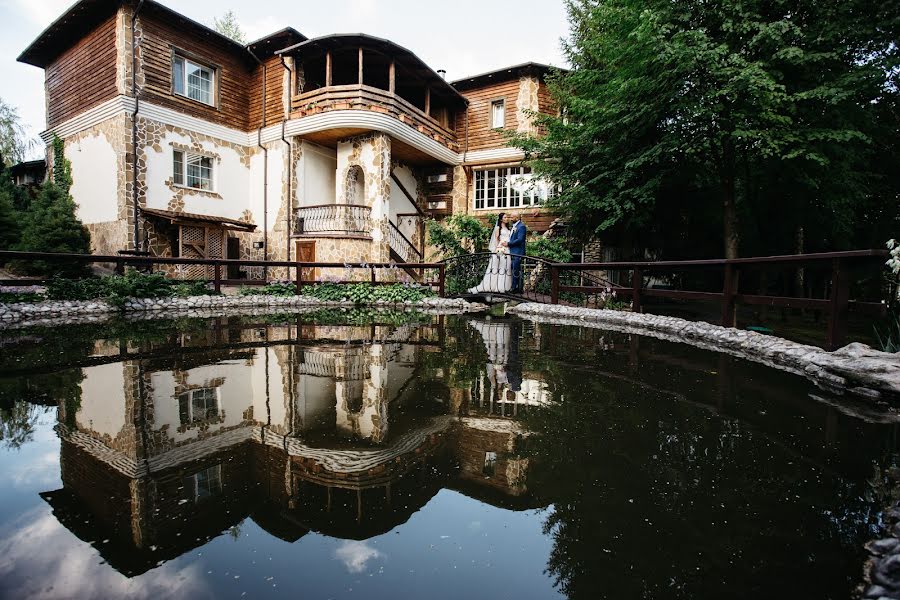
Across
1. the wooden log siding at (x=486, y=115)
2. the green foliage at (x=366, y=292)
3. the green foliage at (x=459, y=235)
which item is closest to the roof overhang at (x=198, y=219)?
the green foliage at (x=366, y=292)

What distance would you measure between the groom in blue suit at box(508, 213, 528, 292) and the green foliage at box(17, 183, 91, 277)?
13.3 metres

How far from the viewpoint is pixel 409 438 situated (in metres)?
3.08

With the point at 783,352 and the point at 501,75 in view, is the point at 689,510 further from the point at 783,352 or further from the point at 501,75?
the point at 501,75

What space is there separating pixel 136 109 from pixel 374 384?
49.7ft

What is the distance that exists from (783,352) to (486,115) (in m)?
16.3

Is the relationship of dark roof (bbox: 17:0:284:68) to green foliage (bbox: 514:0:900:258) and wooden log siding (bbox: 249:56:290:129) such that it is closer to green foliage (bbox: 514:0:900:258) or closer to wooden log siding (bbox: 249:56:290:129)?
wooden log siding (bbox: 249:56:290:129)

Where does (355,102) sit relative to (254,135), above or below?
above

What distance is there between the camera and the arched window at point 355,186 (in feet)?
54.1

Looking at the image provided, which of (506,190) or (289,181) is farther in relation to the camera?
(506,190)

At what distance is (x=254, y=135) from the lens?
57.7ft

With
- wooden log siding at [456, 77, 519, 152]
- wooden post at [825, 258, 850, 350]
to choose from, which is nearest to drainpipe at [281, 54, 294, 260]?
wooden log siding at [456, 77, 519, 152]

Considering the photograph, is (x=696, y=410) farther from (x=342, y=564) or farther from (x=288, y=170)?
(x=288, y=170)

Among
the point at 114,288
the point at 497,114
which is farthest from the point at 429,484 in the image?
the point at 497,114

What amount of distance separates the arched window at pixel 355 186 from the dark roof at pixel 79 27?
17.0 ft
